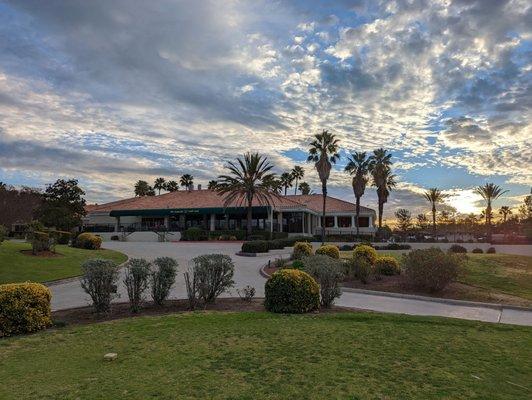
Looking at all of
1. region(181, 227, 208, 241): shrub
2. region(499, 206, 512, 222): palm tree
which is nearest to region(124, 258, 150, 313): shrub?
region(181, 227, 208, 241): shrub

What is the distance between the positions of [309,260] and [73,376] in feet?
23.1

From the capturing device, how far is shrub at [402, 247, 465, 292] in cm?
1384

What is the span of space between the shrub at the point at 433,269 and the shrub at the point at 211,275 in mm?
6484

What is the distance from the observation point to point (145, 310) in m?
10.7

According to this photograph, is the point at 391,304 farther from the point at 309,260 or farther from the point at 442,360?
the point at 442,360

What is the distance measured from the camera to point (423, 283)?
46.8ft

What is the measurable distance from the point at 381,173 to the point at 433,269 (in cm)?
4495

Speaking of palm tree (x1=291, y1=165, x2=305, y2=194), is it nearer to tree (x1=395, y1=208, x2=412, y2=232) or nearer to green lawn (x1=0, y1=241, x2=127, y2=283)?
tree (x1=395, y1=208, x2=412, y2=232)

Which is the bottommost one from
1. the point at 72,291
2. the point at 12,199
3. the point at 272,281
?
the point at 72,291

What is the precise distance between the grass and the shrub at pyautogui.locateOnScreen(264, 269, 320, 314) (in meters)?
0.77

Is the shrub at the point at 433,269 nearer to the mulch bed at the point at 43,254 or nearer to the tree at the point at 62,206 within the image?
the mulch bed at the point at 43,254

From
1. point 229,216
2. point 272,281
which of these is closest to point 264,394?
point 272,281

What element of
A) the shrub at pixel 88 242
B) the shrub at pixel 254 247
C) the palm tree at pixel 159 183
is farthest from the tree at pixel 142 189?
the shrub at pixel 254 247

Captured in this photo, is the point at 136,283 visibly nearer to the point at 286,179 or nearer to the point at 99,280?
the point at 99,280
